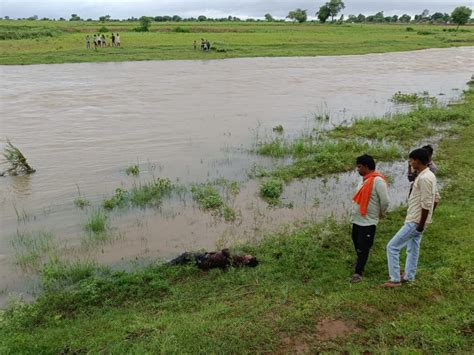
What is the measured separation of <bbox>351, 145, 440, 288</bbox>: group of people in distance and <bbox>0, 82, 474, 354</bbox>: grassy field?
29 cm

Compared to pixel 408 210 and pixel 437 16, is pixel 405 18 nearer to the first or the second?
pixel 437 16

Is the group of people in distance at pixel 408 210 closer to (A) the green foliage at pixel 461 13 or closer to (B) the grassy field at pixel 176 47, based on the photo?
(B) the grassy field at pixel 176 47

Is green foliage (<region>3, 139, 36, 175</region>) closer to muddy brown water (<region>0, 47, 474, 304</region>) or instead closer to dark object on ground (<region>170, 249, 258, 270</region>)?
muddy brown water (<region>0, 47, 474, 304</region>)

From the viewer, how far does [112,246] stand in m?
8.04

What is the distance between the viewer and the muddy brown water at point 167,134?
8727 mm

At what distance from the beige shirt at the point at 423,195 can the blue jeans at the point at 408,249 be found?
0.53 ft

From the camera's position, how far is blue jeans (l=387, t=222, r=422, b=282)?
571 centimetres

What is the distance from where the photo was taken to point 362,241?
20.6ft

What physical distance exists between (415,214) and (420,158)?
770 mm

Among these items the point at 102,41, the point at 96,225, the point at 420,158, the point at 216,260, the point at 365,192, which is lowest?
the point at 96,225

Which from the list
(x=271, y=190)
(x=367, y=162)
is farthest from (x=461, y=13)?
(x=367, y=162)

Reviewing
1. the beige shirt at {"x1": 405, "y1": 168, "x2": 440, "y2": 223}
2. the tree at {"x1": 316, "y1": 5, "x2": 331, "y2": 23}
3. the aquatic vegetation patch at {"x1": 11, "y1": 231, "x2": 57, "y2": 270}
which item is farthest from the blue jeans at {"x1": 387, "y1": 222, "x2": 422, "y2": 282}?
the tree at {"x1": 316, "y1": 5, "x2": 331, "y2": 23}

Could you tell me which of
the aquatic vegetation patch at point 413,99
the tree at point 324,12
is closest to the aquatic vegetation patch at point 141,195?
the aquatic vegetation patch at point 413,99

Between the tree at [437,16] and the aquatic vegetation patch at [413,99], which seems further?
the tree at [437,16]
